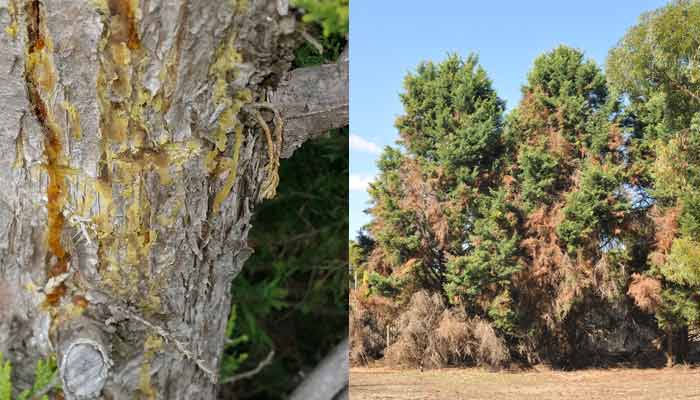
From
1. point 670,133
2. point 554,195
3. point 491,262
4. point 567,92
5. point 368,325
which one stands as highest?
point 567,92

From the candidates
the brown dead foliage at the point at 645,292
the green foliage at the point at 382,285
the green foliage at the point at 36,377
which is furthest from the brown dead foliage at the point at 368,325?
the green foliage at the point at 36,377

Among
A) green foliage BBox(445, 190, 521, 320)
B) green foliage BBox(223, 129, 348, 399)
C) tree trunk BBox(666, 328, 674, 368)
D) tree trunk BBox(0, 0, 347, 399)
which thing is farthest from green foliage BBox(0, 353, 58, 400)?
tree trunk BBox(666, 328, 674, 368)

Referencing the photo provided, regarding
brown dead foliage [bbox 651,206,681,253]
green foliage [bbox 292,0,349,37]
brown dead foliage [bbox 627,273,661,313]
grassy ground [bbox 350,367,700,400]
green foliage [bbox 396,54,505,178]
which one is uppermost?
green foliage [bbox 396,54,505,178]

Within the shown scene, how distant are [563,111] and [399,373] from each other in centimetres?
66

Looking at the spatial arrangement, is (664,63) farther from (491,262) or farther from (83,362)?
(83,362)

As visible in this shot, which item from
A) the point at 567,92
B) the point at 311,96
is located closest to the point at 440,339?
the point at 567,92

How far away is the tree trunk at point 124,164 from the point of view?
0.64m

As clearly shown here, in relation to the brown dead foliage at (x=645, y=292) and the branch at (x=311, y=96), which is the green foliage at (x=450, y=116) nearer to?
the brown dead foliage at (x=645, y=292)

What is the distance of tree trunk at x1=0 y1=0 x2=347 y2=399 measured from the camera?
2.11 ft

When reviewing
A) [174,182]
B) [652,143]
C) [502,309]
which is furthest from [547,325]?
[174,182]

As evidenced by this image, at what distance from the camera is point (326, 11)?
0.71 m

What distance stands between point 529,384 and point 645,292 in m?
0.31

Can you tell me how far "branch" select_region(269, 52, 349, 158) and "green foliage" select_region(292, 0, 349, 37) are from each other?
2.3 inches

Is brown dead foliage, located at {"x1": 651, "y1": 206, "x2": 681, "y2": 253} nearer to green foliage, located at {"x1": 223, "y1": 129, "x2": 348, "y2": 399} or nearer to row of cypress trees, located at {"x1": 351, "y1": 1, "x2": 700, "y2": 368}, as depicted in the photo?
row of cypress trees, located at {"x1": 351, "y1": 1, "x2": 700, "y2": 368}
